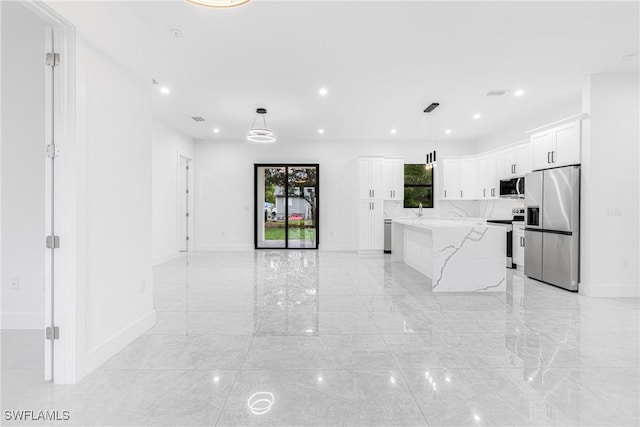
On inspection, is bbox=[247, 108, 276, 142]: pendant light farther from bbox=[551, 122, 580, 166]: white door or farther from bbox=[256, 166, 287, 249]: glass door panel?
bbox=[551, 122, 580, 166]: white door

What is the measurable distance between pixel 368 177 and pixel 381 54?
15.2 feet

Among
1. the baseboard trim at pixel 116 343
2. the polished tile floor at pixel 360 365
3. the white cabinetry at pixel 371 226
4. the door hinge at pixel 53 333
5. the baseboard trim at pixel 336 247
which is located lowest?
the polished tile floor at pixel 360 365

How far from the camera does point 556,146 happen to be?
5.01 meters

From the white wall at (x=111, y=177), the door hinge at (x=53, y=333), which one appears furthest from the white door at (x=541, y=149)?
the door hinge at (x=53, y=333)

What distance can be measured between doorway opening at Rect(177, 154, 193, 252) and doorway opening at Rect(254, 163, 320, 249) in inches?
67.1

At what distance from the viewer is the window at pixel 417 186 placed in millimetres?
8891

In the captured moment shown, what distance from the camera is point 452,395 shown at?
6.79 ft

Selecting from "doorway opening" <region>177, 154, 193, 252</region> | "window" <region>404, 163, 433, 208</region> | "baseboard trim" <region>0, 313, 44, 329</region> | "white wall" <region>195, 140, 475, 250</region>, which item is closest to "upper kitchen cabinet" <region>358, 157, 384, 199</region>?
"white wall" <region>195, 140, 475, 250</region>

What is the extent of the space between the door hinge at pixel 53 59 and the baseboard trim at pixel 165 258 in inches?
196

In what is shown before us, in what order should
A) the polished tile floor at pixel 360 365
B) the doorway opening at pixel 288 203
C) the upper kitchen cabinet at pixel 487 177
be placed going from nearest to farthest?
the polished tile floor at pixel 360 365 → the upper kitchen cabinet at pixel 487 177 → the doorway opening at pixel 288 203

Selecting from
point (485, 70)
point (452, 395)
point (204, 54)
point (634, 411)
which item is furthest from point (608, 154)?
point (204, 54)

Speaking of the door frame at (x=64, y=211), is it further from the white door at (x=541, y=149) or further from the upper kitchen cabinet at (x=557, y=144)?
the white door at (x=541, y=149)

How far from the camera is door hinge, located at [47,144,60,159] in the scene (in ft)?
7.38

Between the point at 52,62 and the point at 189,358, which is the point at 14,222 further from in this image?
the point at 189,358
